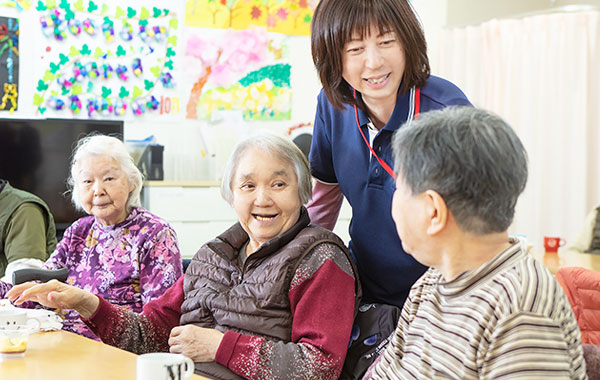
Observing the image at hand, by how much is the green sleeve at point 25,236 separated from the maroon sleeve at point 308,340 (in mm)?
1604

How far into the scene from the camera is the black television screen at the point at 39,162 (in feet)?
15.3

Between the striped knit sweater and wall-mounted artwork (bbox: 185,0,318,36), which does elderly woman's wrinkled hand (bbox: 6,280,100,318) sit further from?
wall-mounted artwork (bbox: 185,0,318,36)

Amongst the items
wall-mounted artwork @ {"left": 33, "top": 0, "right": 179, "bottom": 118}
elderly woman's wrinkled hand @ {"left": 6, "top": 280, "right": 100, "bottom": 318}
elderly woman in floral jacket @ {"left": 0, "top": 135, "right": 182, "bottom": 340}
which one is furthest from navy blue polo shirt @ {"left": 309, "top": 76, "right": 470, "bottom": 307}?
wall-mounted artwork @ {"left": 33, "top": 0, "right": 179, "bottom": 118}

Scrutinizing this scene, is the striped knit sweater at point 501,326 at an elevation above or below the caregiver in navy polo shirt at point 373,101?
below

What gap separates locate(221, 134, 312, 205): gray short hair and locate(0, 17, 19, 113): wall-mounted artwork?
374 centimetres

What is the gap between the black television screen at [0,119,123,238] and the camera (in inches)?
183

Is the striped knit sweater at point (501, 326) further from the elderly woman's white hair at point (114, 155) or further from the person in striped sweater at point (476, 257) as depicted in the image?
the elderly woman's white hair at point (114, 155)

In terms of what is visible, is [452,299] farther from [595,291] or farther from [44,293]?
[44,293]

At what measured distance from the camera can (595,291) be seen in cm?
174

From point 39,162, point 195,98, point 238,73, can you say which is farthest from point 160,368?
point 238,73

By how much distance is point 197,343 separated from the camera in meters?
1.67

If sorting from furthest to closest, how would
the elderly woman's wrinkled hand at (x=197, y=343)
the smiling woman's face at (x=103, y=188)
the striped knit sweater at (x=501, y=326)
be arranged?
1. the smiling woman's face at (x=103, y=188)
2. the elderly woman's wrinkled hand at (x=197, y=343)
3. the striped knit sweater at (x=501, y=326)

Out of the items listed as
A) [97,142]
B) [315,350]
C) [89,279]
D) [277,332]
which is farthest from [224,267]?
[97,142]

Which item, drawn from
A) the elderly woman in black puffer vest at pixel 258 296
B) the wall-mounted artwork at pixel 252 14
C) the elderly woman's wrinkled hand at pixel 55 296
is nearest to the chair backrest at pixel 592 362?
the elderly woman in black puffer vest at pixel 258 296
